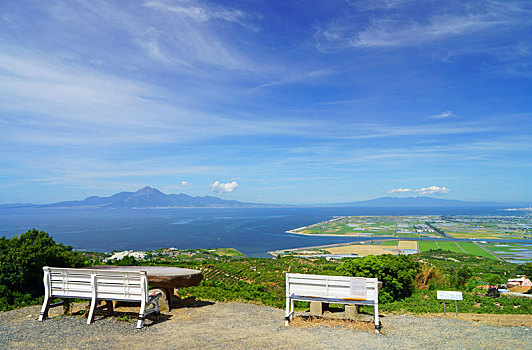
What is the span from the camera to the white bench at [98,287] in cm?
662

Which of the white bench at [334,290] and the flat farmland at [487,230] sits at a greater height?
the white bench at [334,290]

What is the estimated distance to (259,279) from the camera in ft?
53.3

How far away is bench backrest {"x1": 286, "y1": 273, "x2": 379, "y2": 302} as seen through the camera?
6.56 meters

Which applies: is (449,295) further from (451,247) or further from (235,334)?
(451,247)

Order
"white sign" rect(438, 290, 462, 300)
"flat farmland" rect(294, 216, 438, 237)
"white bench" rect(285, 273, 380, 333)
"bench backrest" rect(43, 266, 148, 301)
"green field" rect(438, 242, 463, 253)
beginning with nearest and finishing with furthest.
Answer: "white bench" rect(285, 273, 380, 333) < "bench backrest" rect(43, 266, 148, 301) < "white sign" rect(438, 290, 462, 300) < "green field" rect(438, 242, 463, 253) < "flat farmland" rect(294, 216, 438, 237)

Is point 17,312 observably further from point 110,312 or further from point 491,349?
point 491,349

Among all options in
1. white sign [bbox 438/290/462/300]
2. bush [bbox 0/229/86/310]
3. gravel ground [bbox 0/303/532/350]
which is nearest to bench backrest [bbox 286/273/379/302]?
gravel ground [bbox 0/303/532/350]

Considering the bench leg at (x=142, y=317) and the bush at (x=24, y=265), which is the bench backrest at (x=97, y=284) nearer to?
the bench leg at (x=142, y=317)

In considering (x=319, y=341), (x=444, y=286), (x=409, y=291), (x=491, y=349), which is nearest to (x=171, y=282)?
(x=319, y=341)

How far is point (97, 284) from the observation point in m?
6.84

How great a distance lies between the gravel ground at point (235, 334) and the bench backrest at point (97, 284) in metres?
0.48

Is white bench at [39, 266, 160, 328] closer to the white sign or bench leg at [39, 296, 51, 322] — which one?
bench leg at [39, 296, 51, 322]

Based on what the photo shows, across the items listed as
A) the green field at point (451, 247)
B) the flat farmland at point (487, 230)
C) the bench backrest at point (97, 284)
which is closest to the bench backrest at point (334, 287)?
the bench backrest at point (97, 284)

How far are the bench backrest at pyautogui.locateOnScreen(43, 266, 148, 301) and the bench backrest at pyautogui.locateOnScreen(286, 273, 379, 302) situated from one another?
112 inches
